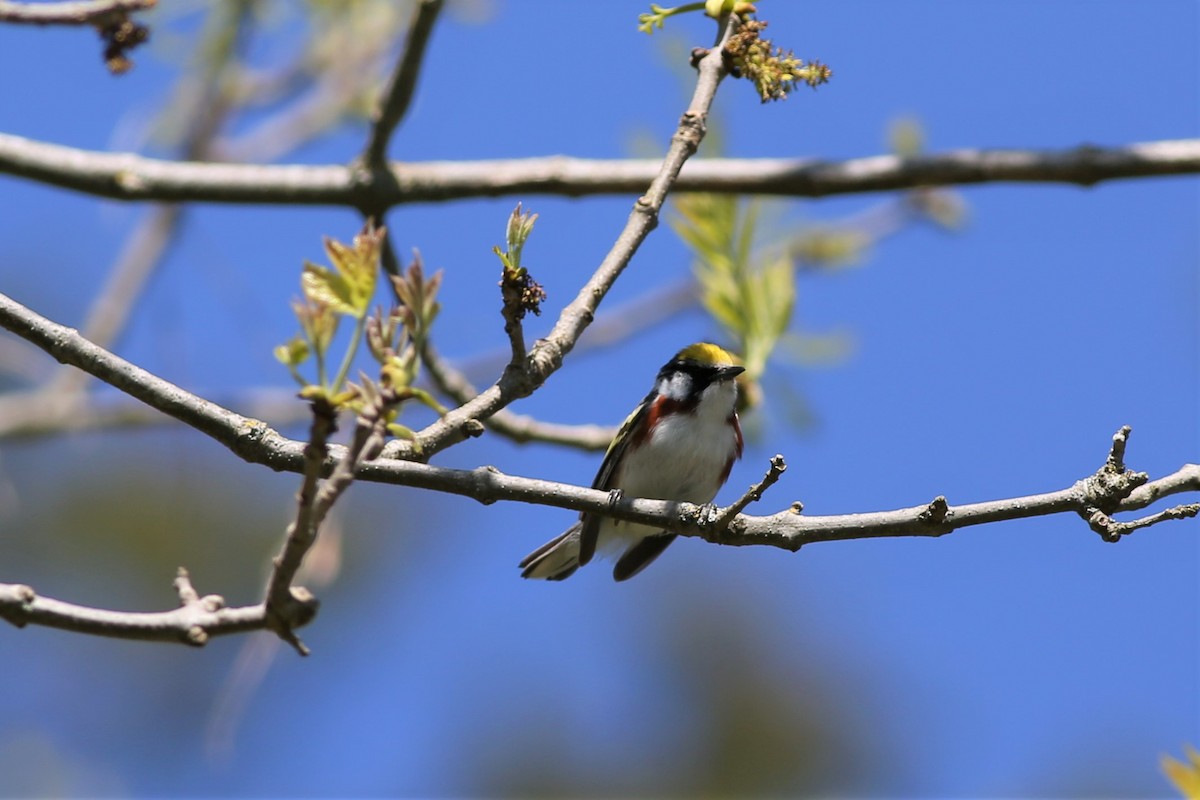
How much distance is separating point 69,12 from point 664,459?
256cm

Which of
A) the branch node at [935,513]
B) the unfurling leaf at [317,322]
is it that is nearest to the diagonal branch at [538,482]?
the branch node at [935,513]

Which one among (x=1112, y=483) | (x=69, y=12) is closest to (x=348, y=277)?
(x=1112, y=483)

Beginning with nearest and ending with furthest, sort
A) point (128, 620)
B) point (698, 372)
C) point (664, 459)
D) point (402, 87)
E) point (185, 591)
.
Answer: point (128, 620), point (185, 591), point (402, 87), point (664, 459), point (698, 372)

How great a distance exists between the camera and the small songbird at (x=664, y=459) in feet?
15.6

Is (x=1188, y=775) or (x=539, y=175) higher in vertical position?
(x=539, y=175)

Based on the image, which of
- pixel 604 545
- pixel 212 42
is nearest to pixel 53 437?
pixel 212 42

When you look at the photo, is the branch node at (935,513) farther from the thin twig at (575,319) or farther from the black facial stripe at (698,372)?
the black facial stripe at (698,372)

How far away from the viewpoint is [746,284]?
3.54m

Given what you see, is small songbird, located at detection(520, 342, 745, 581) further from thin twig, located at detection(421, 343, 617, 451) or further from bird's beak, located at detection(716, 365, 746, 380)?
thin twig, located at detection(421, 343, 617, 451)

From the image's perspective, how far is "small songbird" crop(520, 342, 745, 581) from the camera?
15.6 feet

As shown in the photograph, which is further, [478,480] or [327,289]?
[478,480]

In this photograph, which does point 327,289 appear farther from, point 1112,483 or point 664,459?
point 664,459

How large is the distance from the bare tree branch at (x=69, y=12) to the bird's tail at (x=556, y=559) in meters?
2.45

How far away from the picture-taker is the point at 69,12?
297 centimetres
